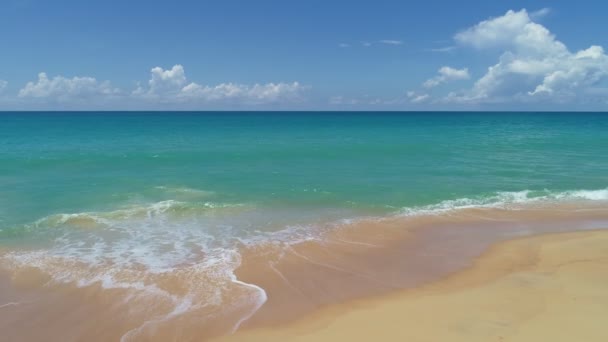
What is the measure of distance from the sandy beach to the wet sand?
0.95 feet

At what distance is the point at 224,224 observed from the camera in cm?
1365

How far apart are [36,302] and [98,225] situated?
5.19m

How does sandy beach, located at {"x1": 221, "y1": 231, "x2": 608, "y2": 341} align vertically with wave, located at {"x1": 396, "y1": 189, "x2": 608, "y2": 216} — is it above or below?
below

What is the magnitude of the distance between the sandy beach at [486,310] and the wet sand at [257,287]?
0.95ft

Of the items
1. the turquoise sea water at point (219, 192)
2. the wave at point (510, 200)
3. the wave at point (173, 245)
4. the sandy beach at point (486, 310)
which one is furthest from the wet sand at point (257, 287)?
the wave at point (510, 200)

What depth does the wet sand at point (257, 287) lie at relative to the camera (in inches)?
296

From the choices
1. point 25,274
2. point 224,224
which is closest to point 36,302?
point 25,274

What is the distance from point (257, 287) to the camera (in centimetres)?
904

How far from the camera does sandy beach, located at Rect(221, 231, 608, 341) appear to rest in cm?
698

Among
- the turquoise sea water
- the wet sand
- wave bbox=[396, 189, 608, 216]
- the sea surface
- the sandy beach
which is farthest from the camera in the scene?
wave bbox=[396, 189, 608, 216]

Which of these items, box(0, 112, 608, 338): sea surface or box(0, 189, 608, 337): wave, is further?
box(0, 112, 608, 338): sea surface

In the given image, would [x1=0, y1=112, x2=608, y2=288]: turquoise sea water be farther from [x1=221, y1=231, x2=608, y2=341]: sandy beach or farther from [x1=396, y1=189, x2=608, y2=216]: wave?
[x1=221, y1=231, x2=608, y2=341]: sandy beach


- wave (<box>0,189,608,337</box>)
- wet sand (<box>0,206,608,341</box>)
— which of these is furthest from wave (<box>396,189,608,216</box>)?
wet sand (<box>0,206,608,341</box>)

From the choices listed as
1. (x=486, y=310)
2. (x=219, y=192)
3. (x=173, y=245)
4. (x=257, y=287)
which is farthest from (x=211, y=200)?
(x=486, y=310)
